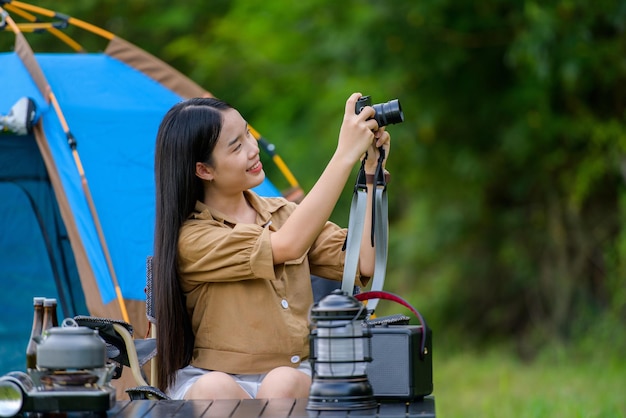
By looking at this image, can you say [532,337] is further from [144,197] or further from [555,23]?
[144,197]

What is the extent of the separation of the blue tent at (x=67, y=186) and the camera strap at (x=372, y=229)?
1504 mm

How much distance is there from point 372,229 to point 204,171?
20.1 inches

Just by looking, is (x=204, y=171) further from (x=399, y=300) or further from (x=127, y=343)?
(x=399, y=300)

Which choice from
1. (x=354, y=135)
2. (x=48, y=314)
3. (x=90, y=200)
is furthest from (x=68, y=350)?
(x=90, y=200)

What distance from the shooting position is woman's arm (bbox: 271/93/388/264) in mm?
2750

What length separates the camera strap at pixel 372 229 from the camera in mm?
2791

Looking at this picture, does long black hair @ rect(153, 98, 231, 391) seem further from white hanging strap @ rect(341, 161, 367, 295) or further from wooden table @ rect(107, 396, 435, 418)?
white hanging strap @ rect(341, 161, 367, 295)

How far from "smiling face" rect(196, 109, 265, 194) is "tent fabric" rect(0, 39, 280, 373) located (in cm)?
126

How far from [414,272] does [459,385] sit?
252 centimetres

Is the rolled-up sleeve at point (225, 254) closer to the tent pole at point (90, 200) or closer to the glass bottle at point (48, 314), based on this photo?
the glass bottle at point (48, 314)

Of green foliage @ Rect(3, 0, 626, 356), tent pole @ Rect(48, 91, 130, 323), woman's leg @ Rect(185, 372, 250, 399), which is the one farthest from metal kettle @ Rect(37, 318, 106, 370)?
green foliage @ Rect(3, 0, 626, 356)

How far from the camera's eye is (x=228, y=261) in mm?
2838

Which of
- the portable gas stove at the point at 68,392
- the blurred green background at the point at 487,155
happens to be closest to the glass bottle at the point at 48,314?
the portable gas stove at the point at 68,392

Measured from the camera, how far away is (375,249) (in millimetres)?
3002
